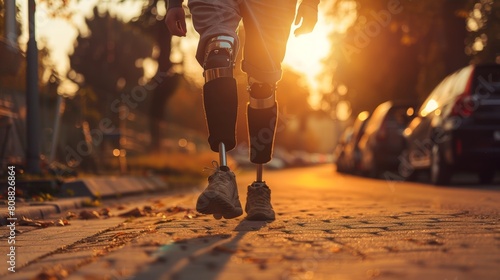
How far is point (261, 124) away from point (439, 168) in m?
7.63

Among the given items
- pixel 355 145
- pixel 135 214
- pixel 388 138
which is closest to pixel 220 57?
pixel 135 214

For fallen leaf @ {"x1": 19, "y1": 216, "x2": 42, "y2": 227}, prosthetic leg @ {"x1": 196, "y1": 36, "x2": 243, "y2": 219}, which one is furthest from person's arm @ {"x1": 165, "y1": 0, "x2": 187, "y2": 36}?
fallen leaf @ {"x1": 19, "y1": 216, "x2": 42, "y2": 227}

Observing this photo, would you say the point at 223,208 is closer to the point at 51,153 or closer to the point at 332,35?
the point at 51,153

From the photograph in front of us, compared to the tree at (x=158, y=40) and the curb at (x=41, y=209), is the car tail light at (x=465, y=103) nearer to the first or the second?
the curb at (x=41, y=209)

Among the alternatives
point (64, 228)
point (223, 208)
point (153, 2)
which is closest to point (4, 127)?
point (64, 228)

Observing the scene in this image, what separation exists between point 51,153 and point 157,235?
8.09 metres

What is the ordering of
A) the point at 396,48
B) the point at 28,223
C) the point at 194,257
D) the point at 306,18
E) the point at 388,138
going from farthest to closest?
the point at 396,48, the point at 388,138, the point at 28,223, the point at 306,18, the point at 194,257

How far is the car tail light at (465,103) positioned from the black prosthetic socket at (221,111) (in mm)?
7285

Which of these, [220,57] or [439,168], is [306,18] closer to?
[220,57]

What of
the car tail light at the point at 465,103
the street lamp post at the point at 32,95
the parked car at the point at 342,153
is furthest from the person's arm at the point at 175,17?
the parked car at the point at 342,153

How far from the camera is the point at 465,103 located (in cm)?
1209

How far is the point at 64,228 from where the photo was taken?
571 centimetres

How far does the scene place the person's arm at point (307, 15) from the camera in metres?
5.82

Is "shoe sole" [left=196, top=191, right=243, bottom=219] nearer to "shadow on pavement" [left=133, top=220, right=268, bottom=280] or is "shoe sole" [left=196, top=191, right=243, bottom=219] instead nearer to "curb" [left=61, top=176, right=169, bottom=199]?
"shadow on pavement" [left=133, top=220, right=268, bottom=280]
